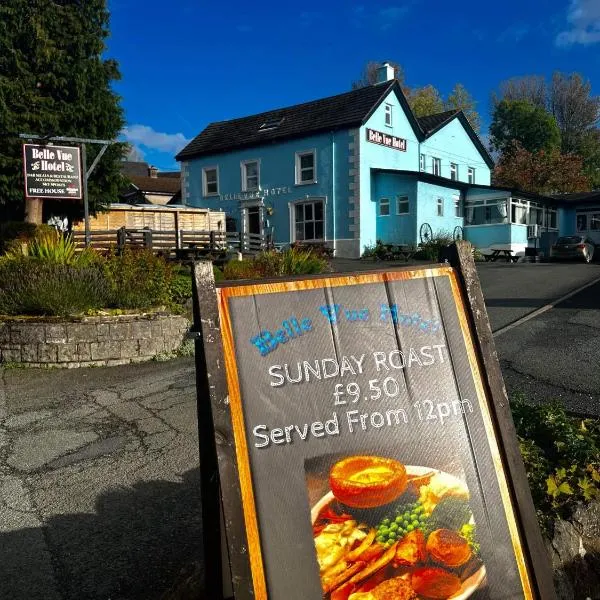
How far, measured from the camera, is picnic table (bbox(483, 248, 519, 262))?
26938 mm

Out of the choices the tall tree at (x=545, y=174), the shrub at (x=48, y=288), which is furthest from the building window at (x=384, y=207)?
the tall tree at (x=545, y=174)

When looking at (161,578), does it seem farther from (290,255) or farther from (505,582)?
(290,255)

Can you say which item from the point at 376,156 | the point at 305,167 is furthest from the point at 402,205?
the point at 305,167

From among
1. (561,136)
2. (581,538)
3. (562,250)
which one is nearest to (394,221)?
(562,250)

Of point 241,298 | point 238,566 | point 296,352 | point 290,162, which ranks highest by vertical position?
point 290,162

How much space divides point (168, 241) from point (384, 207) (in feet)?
38.6

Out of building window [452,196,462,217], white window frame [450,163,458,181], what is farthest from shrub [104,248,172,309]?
white window frame [450,163,458,181]

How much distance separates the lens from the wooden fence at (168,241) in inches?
631

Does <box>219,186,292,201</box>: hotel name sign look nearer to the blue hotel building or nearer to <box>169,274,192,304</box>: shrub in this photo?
the blue hotel building

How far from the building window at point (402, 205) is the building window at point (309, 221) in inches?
145

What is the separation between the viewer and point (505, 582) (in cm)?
188

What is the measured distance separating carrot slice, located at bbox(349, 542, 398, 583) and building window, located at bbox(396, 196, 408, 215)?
2486 cm

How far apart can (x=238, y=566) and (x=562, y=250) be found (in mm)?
28761

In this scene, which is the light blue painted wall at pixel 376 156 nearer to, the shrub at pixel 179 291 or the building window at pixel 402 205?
the building window at pixel 402 205
